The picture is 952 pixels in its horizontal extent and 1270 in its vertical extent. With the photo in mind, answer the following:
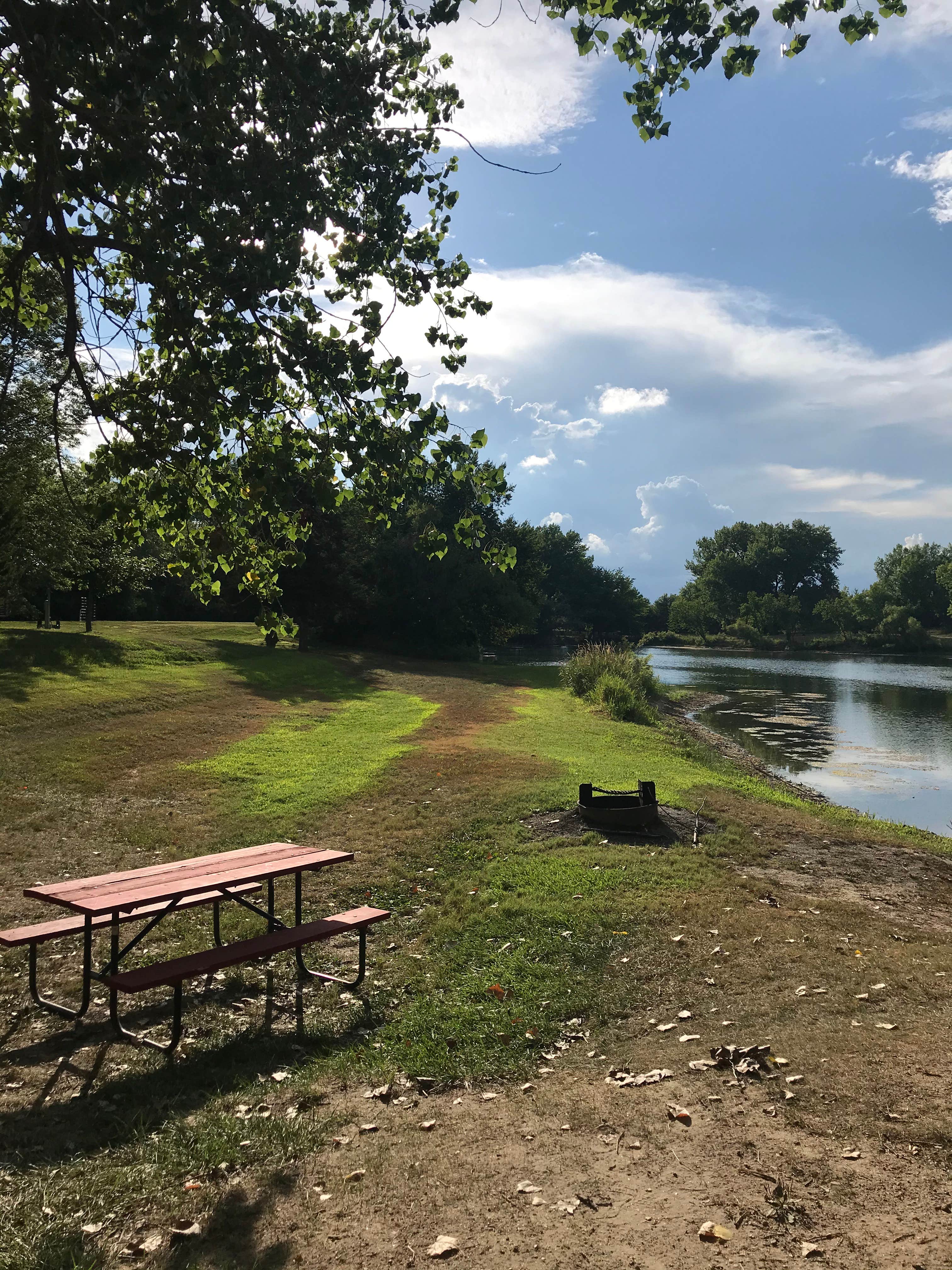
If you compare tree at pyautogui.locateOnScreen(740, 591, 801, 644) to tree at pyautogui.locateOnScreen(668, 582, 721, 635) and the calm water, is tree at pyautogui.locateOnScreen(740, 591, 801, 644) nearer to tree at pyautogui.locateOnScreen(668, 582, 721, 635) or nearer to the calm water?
tree at pyautogui.locateOnScreen(668, 582, 721, 635)

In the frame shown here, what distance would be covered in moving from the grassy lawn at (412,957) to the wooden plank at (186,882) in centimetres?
96

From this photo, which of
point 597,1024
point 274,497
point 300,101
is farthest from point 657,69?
point 597,1024

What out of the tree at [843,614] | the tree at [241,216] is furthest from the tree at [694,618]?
the tree at [241,216]

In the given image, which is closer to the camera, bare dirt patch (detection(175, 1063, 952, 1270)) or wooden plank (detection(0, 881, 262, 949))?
bare dirt patch (detection(175, 1063, 952, 1270))

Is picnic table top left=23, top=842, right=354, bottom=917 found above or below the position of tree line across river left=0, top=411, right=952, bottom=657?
below

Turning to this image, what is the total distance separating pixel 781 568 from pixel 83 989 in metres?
140

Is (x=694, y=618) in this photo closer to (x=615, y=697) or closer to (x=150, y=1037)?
(x=615, y=697)

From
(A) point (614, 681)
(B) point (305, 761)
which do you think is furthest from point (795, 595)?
(B) point (305, 761)

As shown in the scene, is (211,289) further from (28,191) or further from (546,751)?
(546,751)

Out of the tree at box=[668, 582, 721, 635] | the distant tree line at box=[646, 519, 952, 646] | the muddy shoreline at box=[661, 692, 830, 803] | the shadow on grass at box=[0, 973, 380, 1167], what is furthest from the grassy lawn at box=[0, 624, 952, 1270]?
the tree at box=[668, 582, 721, 635]

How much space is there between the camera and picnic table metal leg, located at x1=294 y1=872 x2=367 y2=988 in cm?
626

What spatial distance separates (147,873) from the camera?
602cm

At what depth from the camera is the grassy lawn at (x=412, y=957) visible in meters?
4.20

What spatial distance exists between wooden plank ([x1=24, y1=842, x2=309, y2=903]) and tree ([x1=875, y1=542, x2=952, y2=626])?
10615 cm
